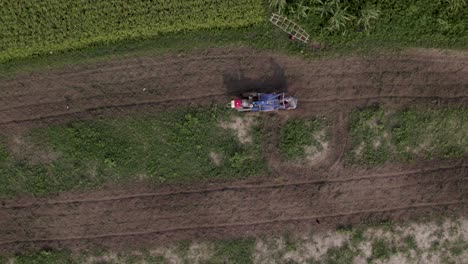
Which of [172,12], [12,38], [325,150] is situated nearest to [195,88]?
[172,12]

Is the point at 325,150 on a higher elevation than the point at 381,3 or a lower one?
lower

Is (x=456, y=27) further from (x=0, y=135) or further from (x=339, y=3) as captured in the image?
(x=0, y=135)

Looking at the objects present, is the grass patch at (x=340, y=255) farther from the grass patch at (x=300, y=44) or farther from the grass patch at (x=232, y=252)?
the grass patch at (x=300, y=44)

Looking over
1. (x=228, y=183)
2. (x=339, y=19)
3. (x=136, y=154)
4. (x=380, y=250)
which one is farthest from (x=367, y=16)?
(x=136, y=154)

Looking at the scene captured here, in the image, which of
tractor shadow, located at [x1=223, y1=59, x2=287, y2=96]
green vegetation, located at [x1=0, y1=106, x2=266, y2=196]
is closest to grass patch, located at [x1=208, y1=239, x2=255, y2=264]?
green vegetation, located at [x1=0, y1=106, x2=266, y2=196]

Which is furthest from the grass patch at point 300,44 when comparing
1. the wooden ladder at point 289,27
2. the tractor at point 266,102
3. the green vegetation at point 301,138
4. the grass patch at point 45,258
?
the grass patch at point 45,258
